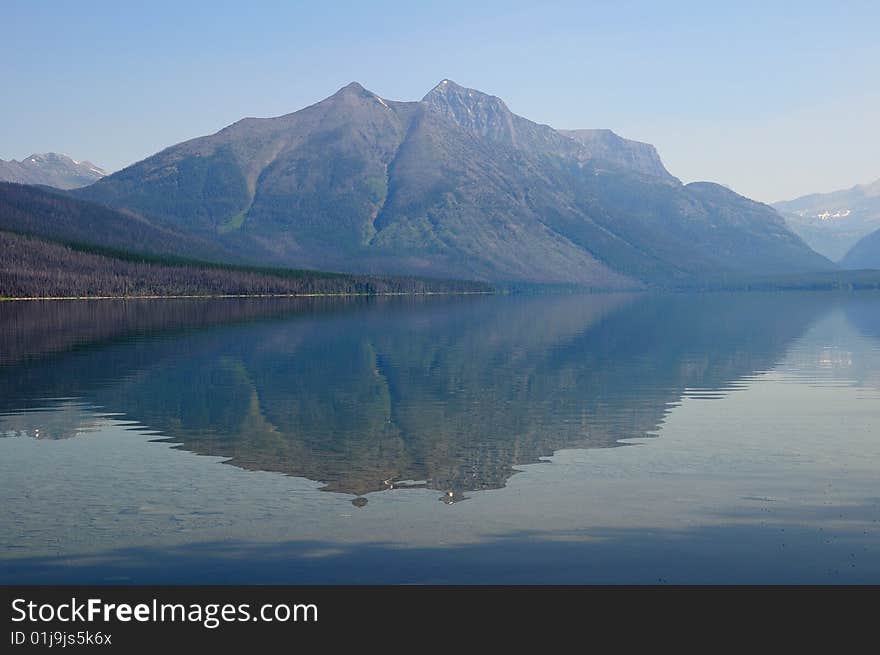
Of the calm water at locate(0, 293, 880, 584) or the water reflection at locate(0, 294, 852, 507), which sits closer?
the calm water at locate(0, 293, 880, 584)

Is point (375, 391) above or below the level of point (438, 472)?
below

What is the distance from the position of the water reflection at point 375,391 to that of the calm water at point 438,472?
277mm

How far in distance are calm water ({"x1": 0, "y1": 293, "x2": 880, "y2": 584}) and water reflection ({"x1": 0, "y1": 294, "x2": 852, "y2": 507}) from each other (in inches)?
10.9

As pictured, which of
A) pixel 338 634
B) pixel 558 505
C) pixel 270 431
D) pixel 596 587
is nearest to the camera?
pixel 338 634

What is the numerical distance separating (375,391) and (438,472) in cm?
2734

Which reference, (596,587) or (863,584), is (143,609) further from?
(863,584)

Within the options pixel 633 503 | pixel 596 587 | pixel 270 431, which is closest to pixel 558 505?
pixel 633 503

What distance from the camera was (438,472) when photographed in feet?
127

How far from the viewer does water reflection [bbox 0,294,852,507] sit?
42688mm

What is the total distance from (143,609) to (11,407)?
3861 cm

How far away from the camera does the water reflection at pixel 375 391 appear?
140 ft

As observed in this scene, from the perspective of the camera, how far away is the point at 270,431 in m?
48.9

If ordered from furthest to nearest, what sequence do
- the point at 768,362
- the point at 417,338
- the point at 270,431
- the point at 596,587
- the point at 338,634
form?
the point at 417,338 → the point at 768,362 → the point at 270,431 → the point at 596,587 → the point at 338,634

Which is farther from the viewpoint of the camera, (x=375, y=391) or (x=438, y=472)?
(x=375, y=391)
